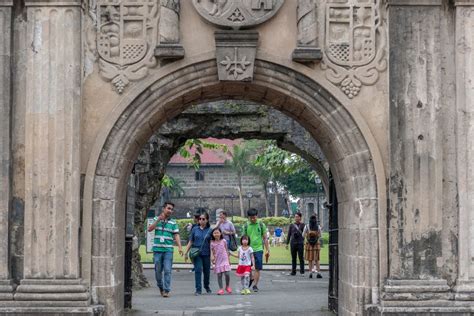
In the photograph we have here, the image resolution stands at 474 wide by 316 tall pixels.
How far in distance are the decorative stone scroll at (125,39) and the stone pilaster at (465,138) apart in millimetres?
3164

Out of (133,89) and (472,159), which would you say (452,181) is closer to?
(472,159)

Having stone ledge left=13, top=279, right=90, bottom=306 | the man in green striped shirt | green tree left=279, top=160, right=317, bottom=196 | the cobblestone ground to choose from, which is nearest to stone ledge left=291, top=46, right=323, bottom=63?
stone ledge left=13, top=279, right=90, bottom=306

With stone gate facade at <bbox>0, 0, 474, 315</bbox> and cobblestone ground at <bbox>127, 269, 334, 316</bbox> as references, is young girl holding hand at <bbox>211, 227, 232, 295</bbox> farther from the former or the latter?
stone gate facade at <bbox>0, 0, 474, 315</bbox>

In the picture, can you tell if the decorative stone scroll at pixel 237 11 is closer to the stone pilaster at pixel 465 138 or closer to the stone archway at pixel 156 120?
the stone archway at pixel 156 120

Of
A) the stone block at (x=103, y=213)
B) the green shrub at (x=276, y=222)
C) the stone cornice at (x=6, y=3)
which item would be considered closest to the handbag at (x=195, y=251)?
the stone block at (x=103, y=213)

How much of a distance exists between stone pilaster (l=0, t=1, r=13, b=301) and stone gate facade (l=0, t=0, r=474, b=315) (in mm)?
14

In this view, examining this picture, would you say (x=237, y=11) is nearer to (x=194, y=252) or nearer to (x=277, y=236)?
(x=194, y=252)

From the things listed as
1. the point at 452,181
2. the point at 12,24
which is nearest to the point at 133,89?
the point at 12,24

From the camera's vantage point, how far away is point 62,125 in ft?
30.2

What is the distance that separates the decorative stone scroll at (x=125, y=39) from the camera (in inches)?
370

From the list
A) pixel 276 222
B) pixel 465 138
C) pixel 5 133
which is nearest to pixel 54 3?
pixel 5 133

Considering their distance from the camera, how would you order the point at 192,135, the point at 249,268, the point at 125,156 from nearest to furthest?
the point at 125,156 → the point at 249,268 → the point at 192,135

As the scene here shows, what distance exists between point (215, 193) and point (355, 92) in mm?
51491

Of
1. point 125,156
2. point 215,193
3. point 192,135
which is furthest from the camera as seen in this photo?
point 215,193
